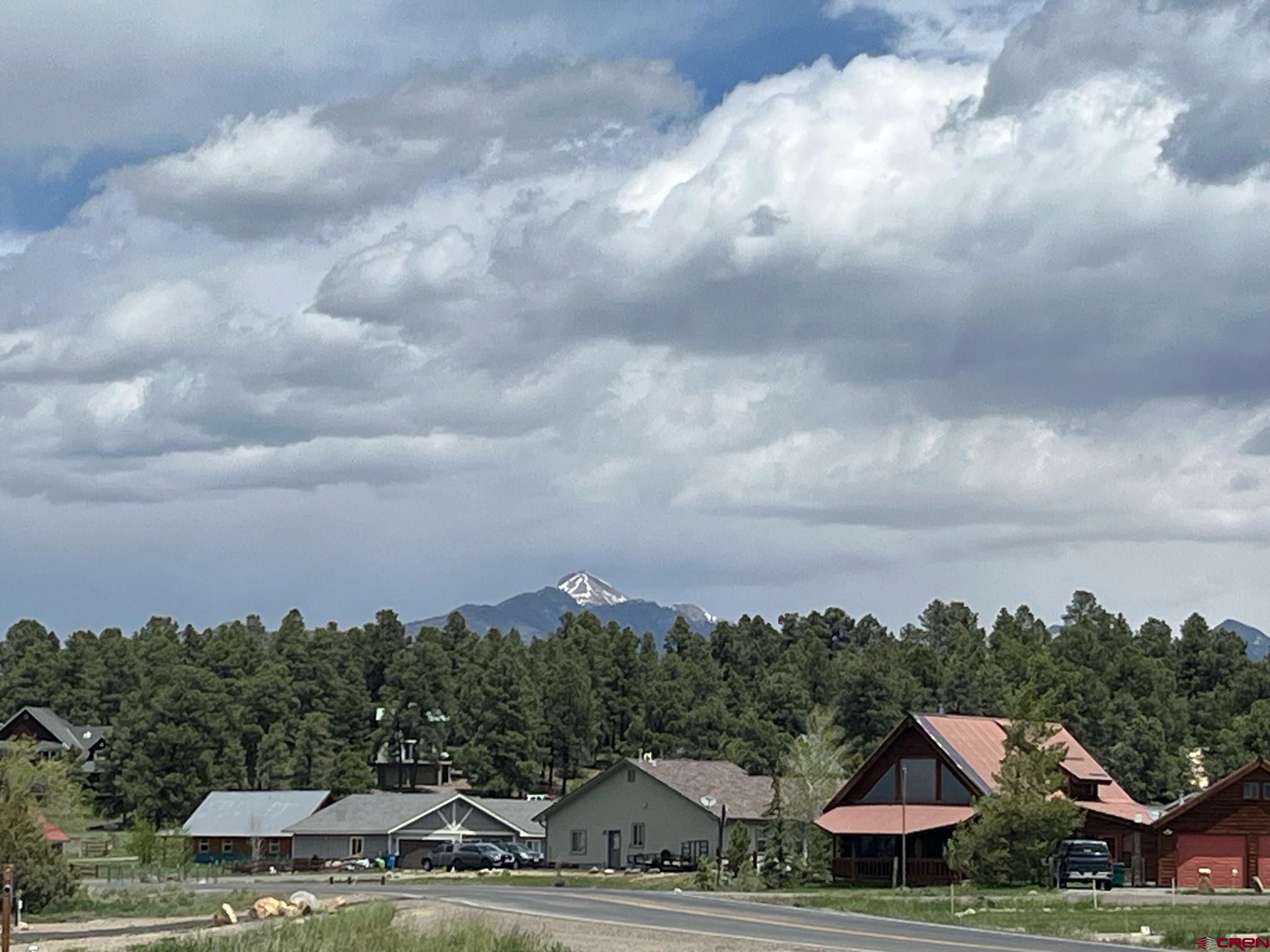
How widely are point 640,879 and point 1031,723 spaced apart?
1825 cm

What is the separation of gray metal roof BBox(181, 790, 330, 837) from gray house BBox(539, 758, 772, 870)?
974 inches

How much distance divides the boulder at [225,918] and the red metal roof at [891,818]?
3151 cm

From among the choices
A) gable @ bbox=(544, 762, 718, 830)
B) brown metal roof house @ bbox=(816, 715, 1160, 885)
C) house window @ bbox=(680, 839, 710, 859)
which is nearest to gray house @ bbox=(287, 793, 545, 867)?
gable @ bbox=(544, 762, 718, 830)

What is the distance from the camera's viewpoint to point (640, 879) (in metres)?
77.8

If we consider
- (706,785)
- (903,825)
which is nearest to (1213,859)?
(903,825)

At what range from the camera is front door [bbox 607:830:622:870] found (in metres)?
93.2

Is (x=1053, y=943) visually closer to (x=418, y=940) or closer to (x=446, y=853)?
(x=418, y=940)

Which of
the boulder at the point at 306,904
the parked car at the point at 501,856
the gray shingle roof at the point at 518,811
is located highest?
the gray shingle roof at the point at 518,811

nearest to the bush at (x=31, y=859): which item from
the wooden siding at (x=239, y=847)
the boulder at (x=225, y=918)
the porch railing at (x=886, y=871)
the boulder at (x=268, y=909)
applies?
the boulder at (x=268, y=909)

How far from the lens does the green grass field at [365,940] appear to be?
35.4 m

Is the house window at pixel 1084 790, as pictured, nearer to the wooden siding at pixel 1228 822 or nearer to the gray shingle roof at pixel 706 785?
the wooden siding at pixel 1228 822

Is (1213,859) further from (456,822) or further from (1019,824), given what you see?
(456,822)

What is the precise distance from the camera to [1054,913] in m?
48.5

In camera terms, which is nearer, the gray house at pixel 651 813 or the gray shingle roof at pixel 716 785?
the gray house at pixel 651 813
